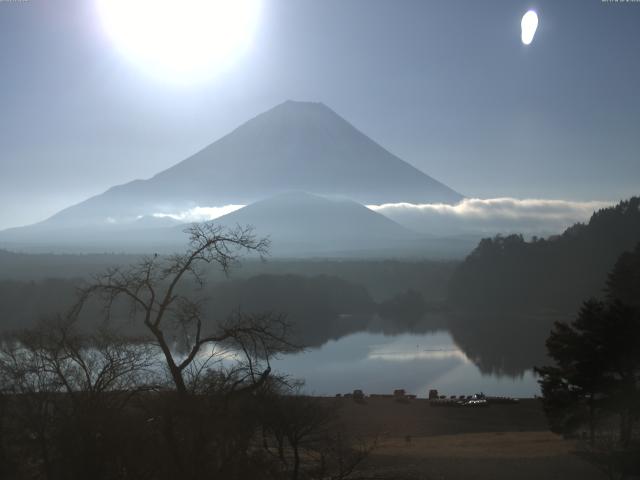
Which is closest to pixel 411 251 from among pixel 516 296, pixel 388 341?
pixel 516 296

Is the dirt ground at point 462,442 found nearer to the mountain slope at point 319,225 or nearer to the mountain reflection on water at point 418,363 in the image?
the mountain reflection on water at point 418,363

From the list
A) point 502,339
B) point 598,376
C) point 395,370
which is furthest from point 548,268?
point 598,376

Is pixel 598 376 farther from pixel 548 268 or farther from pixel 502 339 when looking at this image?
pixel 548 268

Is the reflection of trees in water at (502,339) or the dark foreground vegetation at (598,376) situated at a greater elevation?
the dark foreground vegetation at (598,376)

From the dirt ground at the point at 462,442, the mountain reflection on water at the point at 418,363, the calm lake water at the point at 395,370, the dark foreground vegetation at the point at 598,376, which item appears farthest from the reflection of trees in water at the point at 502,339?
the dark foreground vegetation at the point at 598,376

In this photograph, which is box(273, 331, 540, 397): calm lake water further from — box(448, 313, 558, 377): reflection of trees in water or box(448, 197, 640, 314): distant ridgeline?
box(448, 197, 640, 314): distant ridgeline

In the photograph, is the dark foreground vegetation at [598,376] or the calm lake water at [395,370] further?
the calm lake water at [395,370]

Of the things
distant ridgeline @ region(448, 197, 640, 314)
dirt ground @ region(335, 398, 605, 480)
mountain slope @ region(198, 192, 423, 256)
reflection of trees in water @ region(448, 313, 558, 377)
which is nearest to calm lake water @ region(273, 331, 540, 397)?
reflection of trees in water @ region(448, 313, 558, 377)
